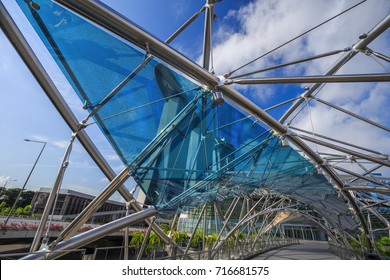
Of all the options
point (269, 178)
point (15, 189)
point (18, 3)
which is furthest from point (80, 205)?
point (18, 3)

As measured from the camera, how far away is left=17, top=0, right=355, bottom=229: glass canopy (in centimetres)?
547

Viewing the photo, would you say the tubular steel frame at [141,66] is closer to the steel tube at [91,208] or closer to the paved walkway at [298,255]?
the steel tube at [91,208]

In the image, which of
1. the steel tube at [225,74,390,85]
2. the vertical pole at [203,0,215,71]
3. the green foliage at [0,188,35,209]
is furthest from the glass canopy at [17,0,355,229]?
the green foliage at [0,188,35,209]

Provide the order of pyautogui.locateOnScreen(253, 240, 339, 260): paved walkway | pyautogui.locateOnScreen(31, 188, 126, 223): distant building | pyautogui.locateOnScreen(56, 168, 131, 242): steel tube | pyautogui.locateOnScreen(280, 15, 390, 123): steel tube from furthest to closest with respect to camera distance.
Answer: pyautogui.locateOnScreen(31, 188, 126, 223): distant building → pyautogui.locateOnScreen(253, 240, 339, 260): paved walkway → pyautogui.locateOnScreen(56, 168, 131, 242): steel tube → pyautogui.locateOnScreen(280, 15, 390, 123): steel tube

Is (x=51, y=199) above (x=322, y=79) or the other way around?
the other way around

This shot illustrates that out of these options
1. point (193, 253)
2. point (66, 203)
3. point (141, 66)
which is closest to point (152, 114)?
point (141, 66)

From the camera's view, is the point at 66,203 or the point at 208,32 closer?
the point at 208,32

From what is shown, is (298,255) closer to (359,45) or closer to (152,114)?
(359,45)

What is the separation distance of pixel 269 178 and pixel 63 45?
606 inches

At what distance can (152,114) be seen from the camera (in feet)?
24.2

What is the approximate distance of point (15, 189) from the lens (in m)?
76.9

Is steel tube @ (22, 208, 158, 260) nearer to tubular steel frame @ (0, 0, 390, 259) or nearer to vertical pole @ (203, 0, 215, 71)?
tubular steel frame @ (0, 0, 390, 259)

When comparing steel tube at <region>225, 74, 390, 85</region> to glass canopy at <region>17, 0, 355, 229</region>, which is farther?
glass canopy at <region>17, 0, 355, 229</region>
